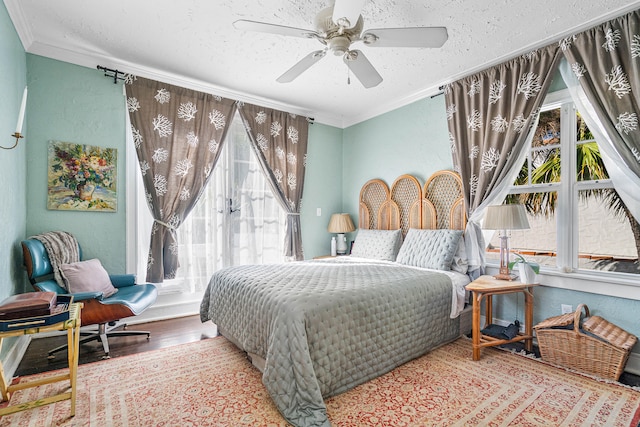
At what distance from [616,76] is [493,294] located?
183 cm

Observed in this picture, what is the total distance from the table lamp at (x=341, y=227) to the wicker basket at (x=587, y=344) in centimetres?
255

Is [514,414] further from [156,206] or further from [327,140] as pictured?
[327,140]

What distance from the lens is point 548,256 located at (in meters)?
2.81

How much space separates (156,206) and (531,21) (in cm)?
374

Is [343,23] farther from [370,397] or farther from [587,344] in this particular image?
[587,344]

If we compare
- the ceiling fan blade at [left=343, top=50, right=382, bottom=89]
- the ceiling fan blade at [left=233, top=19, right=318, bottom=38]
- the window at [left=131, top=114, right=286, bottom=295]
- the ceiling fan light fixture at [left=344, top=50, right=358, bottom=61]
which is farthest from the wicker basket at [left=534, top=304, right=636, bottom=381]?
the window at [left=131, top=114, right=286, bottom=295]

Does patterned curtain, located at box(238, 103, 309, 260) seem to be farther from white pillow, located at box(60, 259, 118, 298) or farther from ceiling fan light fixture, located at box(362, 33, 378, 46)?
ceiling fan light fixture, located at box(362, 33, 378, 46)

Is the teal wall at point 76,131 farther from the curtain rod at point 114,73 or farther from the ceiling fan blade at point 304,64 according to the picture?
the ceiling fan blade at point 304,64

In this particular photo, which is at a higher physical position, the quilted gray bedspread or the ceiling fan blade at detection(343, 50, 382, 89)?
the ceiling fan blade at detection(343, 50, 382, 89)

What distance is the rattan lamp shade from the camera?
4496mm

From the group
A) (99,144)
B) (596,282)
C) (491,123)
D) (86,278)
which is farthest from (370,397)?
(99,144)

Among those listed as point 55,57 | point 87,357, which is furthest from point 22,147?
point 87,357

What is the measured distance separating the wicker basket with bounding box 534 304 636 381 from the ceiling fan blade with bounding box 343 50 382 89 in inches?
88.2

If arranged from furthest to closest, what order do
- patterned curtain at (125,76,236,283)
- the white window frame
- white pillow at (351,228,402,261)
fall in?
1. white pillow at (351,228,402,261)
2. patterned curtain at (125,76,236,283)
3. the white window frame
